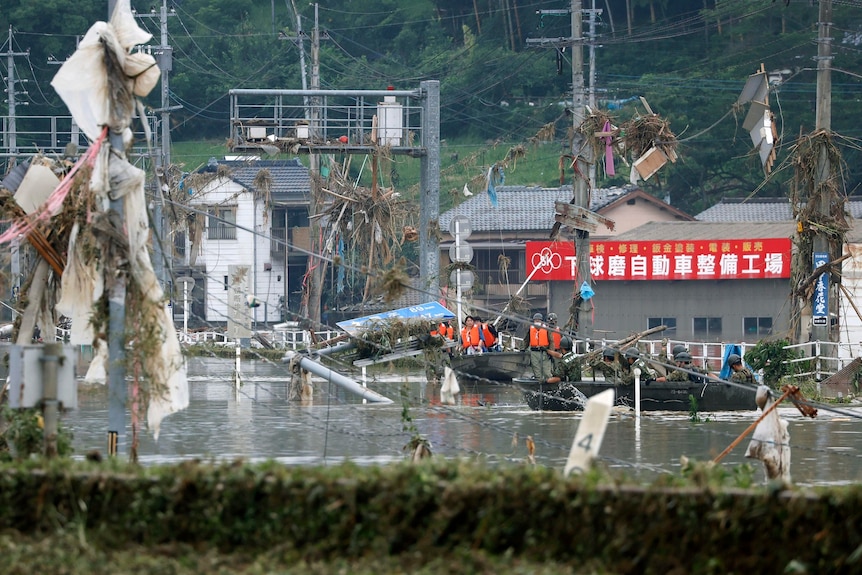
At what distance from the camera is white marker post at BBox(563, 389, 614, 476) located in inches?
416

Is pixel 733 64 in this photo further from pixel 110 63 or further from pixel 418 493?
pixel 418 493

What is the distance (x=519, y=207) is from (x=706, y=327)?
564 inches

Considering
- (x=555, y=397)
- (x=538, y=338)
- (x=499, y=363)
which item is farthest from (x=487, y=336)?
(x=555, y=397)

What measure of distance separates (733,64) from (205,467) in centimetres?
5205

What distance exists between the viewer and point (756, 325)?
46.6 meters

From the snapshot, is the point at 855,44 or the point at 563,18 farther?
the point at 563,18

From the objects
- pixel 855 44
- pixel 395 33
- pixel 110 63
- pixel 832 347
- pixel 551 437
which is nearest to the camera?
pixel 110 63

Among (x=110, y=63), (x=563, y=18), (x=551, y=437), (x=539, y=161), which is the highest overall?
(x=563, y=18)

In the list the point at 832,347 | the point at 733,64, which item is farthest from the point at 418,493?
the point at 733,64

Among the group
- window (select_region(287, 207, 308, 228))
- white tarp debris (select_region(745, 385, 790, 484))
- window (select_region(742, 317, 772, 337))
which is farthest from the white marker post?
window (select_region(287, 207, 308, 228))

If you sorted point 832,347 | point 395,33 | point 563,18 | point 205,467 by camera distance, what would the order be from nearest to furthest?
1. point 205,467
2. point 832,347
3. point 563,18
4. point 395,33

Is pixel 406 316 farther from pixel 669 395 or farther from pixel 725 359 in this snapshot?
pixel 725 359

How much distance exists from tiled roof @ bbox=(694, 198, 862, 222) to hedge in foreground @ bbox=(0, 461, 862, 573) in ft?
161

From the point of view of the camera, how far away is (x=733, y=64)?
5912 cm
